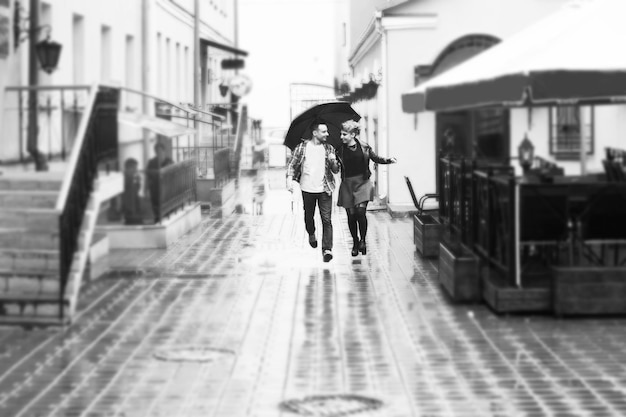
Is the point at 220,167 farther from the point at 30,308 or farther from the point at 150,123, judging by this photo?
the point at 30,308

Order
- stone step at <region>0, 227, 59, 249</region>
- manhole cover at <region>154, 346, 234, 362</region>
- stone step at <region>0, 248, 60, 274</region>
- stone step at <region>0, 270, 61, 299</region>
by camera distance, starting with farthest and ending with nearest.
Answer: stone step at <region>0, 227, 59, 249</region>, stone step at <region>0, 248, 60, 274</region>, stone step at <region>0, 270, 61, 299</region>, manhole cover at <region>154, 346, 234, 362</region>

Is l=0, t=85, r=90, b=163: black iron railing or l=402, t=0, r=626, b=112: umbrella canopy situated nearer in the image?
l=402, t=0, r=626, b=112: umbrella canopy

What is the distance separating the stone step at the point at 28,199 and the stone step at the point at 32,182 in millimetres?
364

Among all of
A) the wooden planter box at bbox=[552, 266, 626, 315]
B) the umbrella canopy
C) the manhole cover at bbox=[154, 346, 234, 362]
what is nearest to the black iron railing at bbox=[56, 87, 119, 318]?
the manhole cover at bbox=[154, 346, 234, 362]

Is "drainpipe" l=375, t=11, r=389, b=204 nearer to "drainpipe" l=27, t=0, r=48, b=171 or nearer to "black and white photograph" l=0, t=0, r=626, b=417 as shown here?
"black and white photograph" l=0, t=0, r=626, b=417

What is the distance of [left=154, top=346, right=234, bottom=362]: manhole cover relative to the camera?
10.6 m

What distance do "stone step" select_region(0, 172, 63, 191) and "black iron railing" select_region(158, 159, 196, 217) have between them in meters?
3.31

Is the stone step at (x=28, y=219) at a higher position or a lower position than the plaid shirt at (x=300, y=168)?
lower

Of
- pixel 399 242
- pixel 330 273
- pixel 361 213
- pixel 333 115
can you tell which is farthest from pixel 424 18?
pixel 330 273

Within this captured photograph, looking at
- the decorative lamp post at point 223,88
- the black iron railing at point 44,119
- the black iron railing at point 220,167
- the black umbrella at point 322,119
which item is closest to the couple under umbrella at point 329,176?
the black umbrella at point 322,119

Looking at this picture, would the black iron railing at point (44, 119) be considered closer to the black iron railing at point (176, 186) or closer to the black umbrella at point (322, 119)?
the black iron railing at point (176, 186)

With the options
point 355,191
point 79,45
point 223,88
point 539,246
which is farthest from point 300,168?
point 223,88

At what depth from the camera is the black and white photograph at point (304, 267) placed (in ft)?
31.2

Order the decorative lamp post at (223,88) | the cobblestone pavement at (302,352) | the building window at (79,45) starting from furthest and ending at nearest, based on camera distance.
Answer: the decorative lamp post at (223,88)
the building window at (79,45)
the cobblestone pavement at (302,352)
